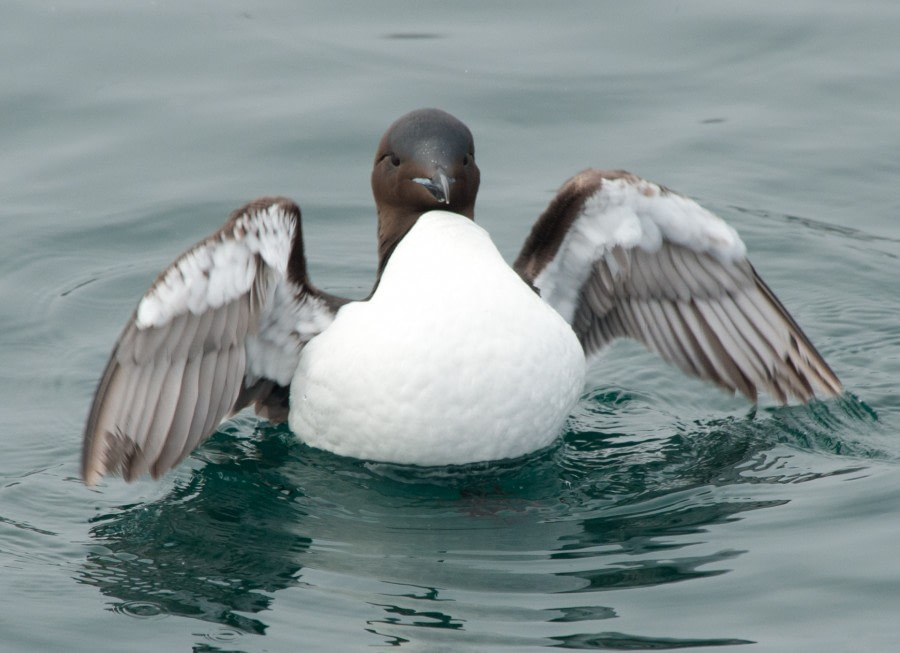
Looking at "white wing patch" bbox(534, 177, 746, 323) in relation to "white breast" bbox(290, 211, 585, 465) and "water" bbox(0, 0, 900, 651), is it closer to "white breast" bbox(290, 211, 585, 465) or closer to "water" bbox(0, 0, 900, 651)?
"white breast" bbox(290, 211, 585, 465)

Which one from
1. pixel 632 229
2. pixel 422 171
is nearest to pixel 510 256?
pixel 632 229

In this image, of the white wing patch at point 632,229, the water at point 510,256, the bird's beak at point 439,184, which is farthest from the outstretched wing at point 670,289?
the bird's beak at point 439,184

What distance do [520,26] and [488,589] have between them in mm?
7125

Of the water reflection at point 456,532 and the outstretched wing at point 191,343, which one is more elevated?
the outstretched wing at point 191,343

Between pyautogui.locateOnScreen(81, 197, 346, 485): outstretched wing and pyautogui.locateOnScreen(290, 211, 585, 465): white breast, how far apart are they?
40 cm

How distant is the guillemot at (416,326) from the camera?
649 cm

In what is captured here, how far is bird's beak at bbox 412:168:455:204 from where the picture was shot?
6.97m

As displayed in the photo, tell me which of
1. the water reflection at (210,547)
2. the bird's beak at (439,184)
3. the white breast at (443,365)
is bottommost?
the water reflection at (210,547)

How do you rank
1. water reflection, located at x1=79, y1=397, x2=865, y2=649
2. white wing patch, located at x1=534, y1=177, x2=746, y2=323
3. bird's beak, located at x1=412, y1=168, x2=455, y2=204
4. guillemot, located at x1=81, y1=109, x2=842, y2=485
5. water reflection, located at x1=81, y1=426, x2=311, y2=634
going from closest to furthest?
water reflection, located at x1=79, y1=397, x2=865, y2=649, water reflection, located at x1=81, y1=426, x2=311, y2=634, guillemot, located at x1=81, y1=109, x2=842, y2=485, bird's beak, located at x1=412, y1=168, x2=455, y2=204, white wing patch, located at x1=534, y1=177, x2=746, y2=323

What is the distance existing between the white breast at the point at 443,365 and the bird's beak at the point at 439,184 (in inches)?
6.8

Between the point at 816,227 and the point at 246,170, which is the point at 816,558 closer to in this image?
the point at 816,227

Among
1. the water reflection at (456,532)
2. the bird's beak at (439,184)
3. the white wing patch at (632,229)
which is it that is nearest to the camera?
the water reflection at (456,532)

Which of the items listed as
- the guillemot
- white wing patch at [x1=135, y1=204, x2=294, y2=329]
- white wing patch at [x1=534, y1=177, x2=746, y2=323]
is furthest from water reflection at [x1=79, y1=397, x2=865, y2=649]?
white wing patch at [x1=135, y1=204, x2=294, y2=329]

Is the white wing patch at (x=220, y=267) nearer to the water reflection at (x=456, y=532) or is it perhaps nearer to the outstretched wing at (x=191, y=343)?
the outstretched wing at (x=191, y=343)
